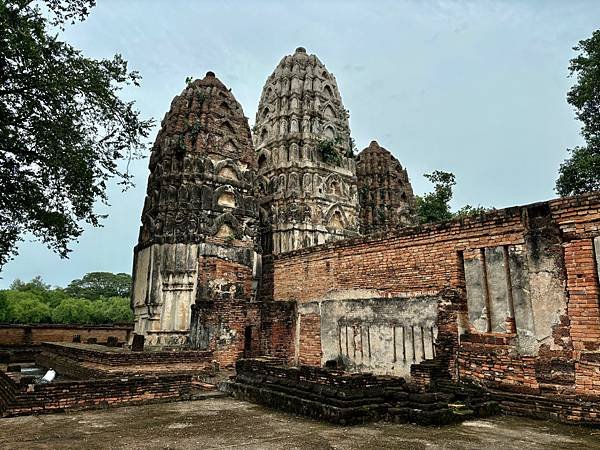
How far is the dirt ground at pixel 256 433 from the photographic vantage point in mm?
5738

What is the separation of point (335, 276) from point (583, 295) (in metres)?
6.64

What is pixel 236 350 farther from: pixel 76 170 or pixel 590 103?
pixel 590 103

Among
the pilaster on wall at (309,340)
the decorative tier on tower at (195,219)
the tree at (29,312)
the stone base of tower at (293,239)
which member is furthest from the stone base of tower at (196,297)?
the tree at (29,312)

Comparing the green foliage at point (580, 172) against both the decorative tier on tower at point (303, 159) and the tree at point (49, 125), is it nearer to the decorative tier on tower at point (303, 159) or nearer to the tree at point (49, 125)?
the decorative tier on tower at point (303, 159)

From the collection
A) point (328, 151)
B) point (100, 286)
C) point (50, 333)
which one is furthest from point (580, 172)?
point (100, 286)

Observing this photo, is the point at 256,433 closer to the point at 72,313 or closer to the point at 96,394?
the point at 96,394

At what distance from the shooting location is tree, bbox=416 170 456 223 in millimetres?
33500

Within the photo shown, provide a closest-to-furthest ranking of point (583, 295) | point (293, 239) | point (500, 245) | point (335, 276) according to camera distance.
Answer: point (583, 295), point (500, 245), point (335, 276), point (293, 239)

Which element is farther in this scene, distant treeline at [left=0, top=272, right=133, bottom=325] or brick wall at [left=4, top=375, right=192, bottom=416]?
distant treeline at [left=0, top=272, right=133, bottom=325]

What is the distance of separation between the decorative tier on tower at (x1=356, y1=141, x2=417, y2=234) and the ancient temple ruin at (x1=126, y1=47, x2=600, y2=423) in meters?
5.64

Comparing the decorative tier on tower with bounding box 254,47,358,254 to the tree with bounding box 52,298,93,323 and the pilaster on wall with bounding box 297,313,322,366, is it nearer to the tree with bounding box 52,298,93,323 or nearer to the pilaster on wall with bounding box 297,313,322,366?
the pilaster on wall with bounding box 297,313,322,366

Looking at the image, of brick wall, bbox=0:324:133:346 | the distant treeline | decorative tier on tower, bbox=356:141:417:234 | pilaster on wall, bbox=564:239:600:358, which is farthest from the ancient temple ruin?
the distant treeline

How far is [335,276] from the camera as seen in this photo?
44.0 ft

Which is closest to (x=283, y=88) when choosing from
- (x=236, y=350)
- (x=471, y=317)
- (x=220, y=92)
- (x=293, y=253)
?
(x=220, y=92)
